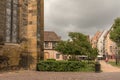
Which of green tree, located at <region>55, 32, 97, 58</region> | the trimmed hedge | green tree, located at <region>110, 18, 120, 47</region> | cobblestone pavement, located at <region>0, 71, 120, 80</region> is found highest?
green tree, located at <region>110, 18, 120, 47</region>

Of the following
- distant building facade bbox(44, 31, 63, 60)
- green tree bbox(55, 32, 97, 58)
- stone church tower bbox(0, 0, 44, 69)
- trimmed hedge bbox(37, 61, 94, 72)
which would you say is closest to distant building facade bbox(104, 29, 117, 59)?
distant building facade bbox(44, 31, 63, 60)

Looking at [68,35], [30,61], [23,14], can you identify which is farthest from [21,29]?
[68,35]

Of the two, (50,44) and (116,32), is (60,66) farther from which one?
(50,44)

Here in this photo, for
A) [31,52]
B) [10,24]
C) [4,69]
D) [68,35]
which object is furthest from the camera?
[68,35]

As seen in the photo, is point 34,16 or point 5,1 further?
point 34,16

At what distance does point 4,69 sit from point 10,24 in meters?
3.78

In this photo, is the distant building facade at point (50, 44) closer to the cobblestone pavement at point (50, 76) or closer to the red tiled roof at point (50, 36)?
the red tiled roof at point (50, 36)

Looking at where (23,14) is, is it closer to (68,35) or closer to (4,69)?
(4,69)

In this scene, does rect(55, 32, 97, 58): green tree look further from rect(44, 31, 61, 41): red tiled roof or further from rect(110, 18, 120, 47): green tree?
rect(44, 31, 61, 41): red tiled roof

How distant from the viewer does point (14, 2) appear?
877 inches

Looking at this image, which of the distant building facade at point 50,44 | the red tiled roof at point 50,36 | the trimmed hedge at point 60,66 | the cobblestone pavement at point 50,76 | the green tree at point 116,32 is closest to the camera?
the cobblestone pavement at point 50,76

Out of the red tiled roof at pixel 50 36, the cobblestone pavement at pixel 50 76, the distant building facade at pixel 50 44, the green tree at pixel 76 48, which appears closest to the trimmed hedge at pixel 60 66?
the cobblestone pavement at pixel 50 76

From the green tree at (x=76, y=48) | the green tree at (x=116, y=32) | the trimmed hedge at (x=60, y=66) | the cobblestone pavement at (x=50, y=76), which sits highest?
the green tree at (x=116, y=32)

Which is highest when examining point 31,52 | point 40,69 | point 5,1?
point 5,1
